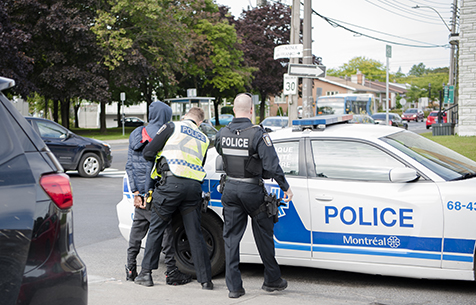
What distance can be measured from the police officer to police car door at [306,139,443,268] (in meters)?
0.50

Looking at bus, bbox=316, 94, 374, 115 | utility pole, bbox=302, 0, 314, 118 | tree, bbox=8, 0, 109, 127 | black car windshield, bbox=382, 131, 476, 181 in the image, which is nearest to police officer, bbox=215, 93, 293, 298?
black car windshield, bbox=382, 131, 476, 181

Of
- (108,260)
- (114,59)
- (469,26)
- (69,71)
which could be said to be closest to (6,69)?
(69,71)

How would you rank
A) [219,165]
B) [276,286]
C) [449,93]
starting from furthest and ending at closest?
[449,93] < [219,165] < [276,286]

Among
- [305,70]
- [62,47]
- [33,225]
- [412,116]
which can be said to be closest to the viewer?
[33,225]

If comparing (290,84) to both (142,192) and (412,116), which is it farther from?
(412,116)

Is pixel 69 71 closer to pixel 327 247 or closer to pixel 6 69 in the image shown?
pixel 6 69

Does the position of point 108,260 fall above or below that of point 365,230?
below

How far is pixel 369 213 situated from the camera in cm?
477

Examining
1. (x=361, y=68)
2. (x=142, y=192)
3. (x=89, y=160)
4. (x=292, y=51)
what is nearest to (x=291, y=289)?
(x=142, y=192)

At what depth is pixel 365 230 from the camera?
4.79 metres

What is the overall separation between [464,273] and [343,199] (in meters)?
1.22

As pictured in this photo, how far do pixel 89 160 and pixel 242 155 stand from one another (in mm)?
11144

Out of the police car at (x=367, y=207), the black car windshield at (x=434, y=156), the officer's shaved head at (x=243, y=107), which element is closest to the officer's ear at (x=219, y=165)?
the police car at (x=367, y=207)

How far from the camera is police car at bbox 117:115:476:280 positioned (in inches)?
180
